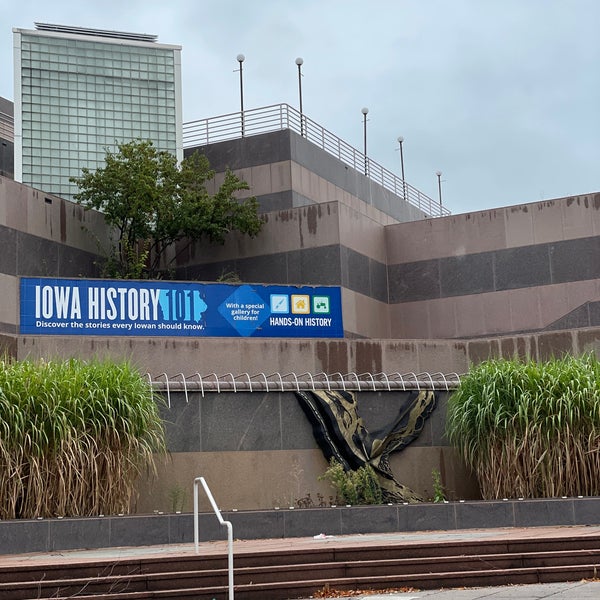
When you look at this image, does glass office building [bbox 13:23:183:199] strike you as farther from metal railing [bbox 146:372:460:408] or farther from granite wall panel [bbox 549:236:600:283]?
metal railing [bbox 146:372:460:408]

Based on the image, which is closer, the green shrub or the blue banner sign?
the green shrub

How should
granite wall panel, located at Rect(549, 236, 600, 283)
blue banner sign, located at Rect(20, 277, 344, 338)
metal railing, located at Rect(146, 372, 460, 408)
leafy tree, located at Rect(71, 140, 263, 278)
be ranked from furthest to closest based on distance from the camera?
leafy tree, located at Rect(71, 140, 263, 278)
granite wall panel, located at Rect(549, 236, 600, 283)
blue banner sign, located at Rect(20, 277, 344, 338)
metal railing, located at Rect(146, 372, 460, 408)

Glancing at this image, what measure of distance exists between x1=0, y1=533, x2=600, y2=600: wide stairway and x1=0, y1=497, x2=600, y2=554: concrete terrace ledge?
1161mm

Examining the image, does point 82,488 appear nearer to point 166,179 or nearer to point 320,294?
point 320,294

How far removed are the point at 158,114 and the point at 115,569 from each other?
20.4m

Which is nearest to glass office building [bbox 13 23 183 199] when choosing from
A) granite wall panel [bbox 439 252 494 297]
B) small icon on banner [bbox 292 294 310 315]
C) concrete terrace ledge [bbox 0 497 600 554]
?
granite wall panel [bbox 439 252 494 297]

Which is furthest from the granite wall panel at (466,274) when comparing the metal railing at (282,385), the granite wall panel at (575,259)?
the metal railing at (282,385)

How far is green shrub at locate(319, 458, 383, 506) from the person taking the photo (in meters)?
14.6

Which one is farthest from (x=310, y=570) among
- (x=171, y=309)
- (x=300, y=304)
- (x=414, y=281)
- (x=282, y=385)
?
(x=414, y=281)

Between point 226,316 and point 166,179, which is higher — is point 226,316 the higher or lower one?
the lower one

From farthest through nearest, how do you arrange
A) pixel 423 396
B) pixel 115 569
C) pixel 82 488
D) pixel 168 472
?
pixel 423 396 → pixel 168 472 → pixel 82 488 → pixel 115 569

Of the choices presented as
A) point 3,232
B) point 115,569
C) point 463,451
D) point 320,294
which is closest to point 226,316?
point 320,294

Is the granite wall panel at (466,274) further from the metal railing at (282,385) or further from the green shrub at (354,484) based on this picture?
the green shrub at (354,484)

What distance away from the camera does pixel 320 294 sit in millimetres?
21953
